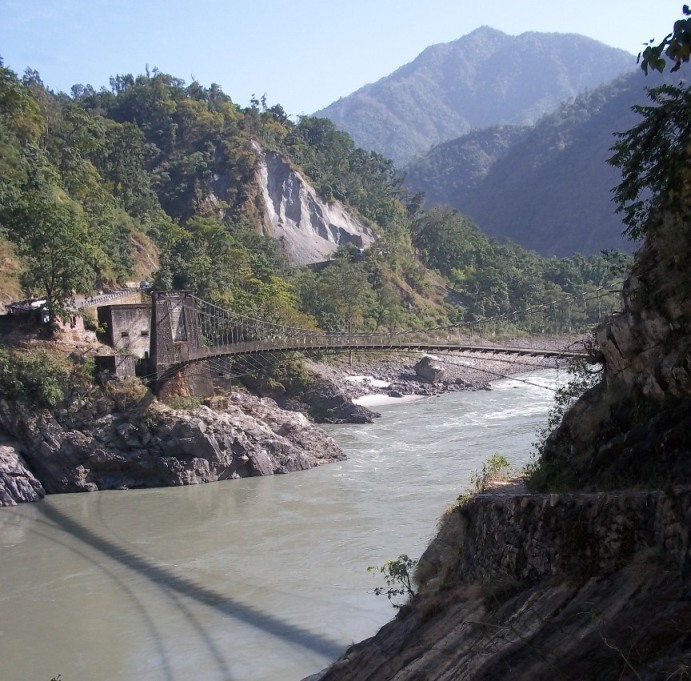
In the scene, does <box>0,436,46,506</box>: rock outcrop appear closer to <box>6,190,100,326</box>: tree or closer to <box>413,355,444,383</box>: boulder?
<box>6,190,100,326</box>: tree

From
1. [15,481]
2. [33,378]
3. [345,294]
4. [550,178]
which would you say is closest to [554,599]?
[15,481]

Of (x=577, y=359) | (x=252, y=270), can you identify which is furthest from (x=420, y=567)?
(x=252, y=270)

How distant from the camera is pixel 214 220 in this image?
31516 mm

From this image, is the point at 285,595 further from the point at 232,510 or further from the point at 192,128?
the point at 192,128

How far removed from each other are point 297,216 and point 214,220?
8.12m

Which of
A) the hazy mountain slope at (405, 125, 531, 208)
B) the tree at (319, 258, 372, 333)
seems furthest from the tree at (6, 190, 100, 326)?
the hazy mountain slope at (405, 125, 531, 208)

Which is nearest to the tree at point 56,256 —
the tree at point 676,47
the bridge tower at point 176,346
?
the bridge tower at point 176,346

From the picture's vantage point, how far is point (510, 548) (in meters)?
3.98

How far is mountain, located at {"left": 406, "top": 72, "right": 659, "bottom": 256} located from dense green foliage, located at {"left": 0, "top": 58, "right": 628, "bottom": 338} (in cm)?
2407

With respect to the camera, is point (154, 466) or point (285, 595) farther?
point (154, 466)

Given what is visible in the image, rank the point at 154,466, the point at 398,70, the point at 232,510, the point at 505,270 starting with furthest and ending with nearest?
the point at 398,70
the point at 505,270
the point at 154,466
the point at 232,510

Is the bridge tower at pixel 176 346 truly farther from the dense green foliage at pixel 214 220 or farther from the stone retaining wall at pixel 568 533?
the stone retaining wall at pixel 568 533

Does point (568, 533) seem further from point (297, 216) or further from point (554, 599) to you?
point (297, 216)

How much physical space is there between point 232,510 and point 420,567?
7.39 metres
